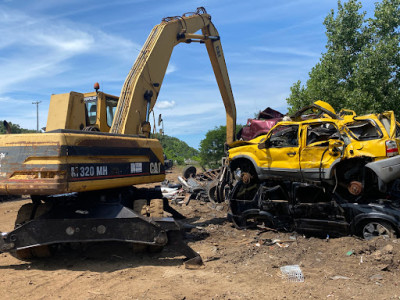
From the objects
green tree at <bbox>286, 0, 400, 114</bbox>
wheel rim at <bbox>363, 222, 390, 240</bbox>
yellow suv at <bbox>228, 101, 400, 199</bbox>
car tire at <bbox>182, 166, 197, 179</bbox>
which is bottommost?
wheel rim at <bbox>363, 222, 390, 240</bbox>

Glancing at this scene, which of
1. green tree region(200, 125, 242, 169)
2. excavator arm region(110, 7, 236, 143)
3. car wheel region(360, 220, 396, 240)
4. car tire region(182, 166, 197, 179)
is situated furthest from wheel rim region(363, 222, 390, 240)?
green tree region(200, 125, 242, 169)

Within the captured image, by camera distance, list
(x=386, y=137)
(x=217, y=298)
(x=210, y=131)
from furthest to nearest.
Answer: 1. (x=210, y=131)
2. (x=386, y=137)
3. (x=217, y=298)

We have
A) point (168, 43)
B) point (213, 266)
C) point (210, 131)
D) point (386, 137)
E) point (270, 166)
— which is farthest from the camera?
point (210, 131)

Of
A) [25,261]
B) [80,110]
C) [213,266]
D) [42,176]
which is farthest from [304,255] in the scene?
[80,110]

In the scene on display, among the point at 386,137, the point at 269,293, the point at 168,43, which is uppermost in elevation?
the point at 168,43

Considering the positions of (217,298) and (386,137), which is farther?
(386,137)

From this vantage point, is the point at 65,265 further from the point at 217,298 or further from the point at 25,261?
the point at 217,298

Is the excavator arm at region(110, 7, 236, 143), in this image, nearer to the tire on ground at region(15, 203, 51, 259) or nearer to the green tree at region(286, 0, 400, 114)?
the tire on ground at region(15, 203, 51, 259)

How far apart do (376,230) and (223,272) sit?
2930 mm

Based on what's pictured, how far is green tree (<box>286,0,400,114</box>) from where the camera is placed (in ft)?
46.8

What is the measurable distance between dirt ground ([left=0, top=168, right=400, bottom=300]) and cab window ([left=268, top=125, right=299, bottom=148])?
6.31 ft

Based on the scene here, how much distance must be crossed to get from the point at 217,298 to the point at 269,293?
0.68 meters

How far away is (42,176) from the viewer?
509 centimetres

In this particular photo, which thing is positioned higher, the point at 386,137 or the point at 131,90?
the point at 131,90
